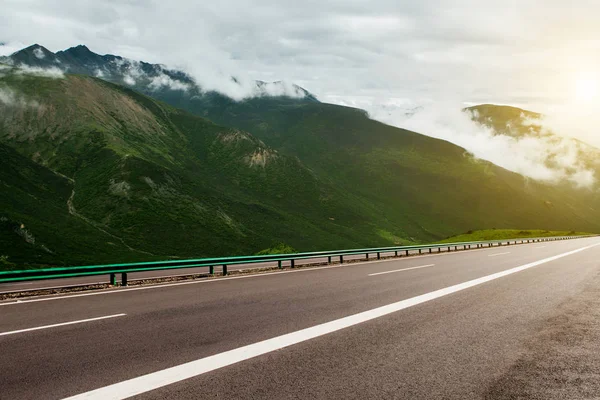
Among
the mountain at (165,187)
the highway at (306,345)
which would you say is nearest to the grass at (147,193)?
the mountain at (165,187)

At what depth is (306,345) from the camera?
21.2 feet

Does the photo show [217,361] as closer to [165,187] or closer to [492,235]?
[492,235]

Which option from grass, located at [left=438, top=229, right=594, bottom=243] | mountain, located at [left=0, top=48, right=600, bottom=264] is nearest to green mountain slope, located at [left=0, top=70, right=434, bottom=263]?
mountain, located at [left=0, top=48, right=600, bottom=264]

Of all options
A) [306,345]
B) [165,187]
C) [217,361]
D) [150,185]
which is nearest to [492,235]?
[306,345]

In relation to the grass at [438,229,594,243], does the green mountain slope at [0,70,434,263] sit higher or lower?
higher

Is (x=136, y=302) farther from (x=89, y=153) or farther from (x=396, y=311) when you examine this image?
(x=89, y=153)

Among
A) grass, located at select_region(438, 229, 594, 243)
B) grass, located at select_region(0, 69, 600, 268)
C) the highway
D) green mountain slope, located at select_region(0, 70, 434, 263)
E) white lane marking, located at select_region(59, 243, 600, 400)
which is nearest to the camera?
white lane marking, located at select_region(59, 243, 600, 400)

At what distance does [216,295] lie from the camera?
1157 centimetres

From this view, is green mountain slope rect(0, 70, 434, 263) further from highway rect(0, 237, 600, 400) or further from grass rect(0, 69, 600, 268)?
highway rect(0, 237, 600, 400)

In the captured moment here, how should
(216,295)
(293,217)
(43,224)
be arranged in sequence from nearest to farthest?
1. (216,295)
2. (43,224)
3. (293,217)

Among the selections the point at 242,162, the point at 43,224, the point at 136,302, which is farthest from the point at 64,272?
the point at 242,162

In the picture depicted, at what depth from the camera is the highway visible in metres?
4.89


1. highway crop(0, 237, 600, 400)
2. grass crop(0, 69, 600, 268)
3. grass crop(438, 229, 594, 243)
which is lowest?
grass crop(438, 229, 594, 243)

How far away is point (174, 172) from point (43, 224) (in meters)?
53.7
